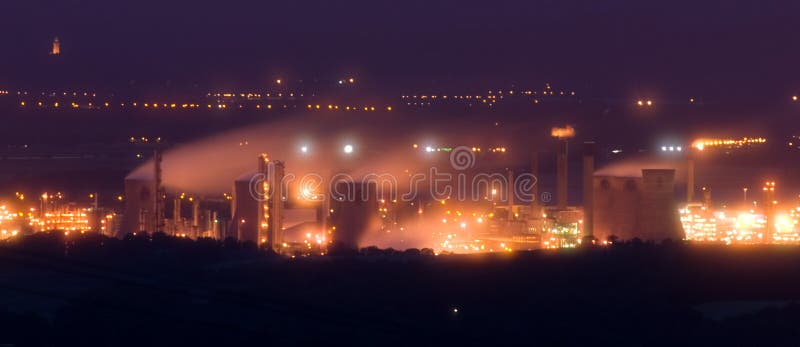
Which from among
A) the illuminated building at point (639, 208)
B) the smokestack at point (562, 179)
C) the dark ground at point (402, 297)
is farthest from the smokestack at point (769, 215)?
the dark ground at point (402, 297)

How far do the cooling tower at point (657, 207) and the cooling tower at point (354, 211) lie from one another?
3878 mm

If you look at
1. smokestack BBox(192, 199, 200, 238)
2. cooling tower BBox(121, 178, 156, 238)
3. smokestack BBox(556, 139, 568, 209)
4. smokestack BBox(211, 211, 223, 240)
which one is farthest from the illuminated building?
cooling tower BBox(121, 178, 156, 238)

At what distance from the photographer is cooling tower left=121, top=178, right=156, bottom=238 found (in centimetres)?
1593

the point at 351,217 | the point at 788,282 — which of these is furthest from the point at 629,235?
the point at 788,282

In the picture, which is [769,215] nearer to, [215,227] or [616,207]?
[616,207]

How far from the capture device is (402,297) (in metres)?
7.91

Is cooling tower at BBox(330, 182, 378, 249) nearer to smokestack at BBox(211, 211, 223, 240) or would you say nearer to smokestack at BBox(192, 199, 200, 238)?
smokestack at BBox(211, 211, 223, 240)

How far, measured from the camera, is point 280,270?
31.2 feet

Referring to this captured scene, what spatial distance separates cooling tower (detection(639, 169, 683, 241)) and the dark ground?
428cm

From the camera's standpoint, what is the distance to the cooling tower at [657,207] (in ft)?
50.8

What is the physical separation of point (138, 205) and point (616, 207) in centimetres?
693

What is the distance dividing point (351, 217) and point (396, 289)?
26.0 ft

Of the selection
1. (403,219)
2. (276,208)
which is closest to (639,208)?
(403,219)

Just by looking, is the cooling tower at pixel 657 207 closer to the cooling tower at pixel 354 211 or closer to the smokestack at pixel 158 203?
the cooling tower at pixel 354 211
